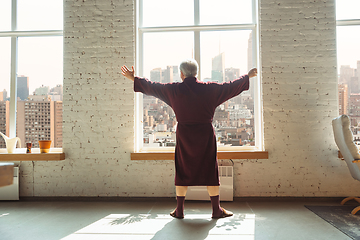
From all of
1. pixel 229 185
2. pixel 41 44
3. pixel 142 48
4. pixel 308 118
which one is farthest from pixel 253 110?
pixel 41 44

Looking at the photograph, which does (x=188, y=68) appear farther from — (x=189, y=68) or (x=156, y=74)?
(x=156, y=74)

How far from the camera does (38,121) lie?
152 inches

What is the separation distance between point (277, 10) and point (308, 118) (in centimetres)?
144

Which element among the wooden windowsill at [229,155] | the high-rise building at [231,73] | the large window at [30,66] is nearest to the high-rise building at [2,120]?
the large window at [30,66]

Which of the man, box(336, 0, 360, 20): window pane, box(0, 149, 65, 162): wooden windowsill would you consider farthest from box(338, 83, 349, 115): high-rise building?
box(0, 149, 65, 162): wooden windowsill

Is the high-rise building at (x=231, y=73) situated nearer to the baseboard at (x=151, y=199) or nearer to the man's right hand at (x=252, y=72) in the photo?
the man's right hand at (x=252, y=72)

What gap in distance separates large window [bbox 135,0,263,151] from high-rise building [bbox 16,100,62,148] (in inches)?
45.1

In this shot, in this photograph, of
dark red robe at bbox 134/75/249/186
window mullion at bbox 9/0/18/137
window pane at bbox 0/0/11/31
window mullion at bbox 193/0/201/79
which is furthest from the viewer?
window pane at bbox 0/0/11/31

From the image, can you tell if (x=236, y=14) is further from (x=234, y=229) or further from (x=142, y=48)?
(x=234, y=229)

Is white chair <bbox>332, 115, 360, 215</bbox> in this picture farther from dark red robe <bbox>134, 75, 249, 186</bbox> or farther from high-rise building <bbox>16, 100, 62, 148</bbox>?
high-rise building <bbox>16, 100, 62, 148</bbox>

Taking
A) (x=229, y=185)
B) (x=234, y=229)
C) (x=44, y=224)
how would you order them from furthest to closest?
(x=229, y=185) < (x=44, y=224) < (x=234, y=229)

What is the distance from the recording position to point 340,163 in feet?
11.4

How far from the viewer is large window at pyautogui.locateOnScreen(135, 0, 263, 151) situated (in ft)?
12.3

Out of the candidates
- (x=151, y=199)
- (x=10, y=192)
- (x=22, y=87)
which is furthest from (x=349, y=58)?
(x=10, y=192)
